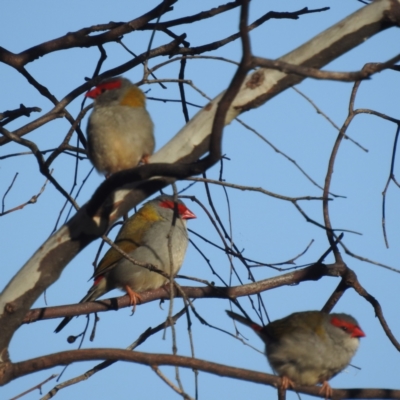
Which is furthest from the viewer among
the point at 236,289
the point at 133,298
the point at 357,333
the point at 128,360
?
the point at 133,298

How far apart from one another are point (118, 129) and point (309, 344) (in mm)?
2053

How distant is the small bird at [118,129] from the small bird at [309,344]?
131 centimetres

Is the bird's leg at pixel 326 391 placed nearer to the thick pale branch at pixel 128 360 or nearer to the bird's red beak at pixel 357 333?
the thick pale branch at pixel 128 360

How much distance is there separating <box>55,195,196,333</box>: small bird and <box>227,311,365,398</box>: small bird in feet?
3.92

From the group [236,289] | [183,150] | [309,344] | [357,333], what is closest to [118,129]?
[183,150]

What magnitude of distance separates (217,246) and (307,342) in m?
1.10

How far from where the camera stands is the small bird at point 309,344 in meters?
4.79

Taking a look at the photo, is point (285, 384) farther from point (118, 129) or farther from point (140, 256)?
point (140, 256)

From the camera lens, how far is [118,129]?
14.8ft

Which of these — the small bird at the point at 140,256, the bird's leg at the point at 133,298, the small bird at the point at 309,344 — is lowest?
the small bird at the point at 309,344

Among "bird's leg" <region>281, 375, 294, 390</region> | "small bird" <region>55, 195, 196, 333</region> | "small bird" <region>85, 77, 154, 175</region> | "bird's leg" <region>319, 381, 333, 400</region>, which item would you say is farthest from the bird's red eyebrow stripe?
"bird's leg" <region>319, 381, 333, 400</region>

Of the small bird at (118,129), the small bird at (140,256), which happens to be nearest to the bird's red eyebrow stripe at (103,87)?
the small bird at (118,129)

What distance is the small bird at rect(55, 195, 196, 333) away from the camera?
593 cm

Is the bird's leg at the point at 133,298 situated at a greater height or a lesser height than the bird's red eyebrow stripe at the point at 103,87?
lesser
